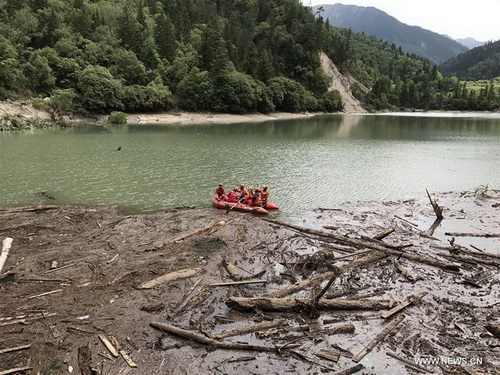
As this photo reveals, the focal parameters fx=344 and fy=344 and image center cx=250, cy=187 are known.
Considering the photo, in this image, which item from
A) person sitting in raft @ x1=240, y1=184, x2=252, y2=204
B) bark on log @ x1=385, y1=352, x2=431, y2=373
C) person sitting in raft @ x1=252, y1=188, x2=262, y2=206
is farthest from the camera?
person sitting in raft @ x1=240, y1=184, x2=252, y2=204

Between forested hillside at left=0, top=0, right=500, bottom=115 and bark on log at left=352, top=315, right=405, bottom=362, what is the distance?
76.9 meters

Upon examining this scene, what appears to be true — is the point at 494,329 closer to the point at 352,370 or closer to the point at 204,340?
the point at 352,370

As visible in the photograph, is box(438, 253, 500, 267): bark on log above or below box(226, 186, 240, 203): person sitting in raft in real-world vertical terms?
below

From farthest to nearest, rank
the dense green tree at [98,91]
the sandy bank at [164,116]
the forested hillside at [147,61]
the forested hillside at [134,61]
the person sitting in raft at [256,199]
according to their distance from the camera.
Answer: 1. the forested hillside at [134,61]
2. the forested hillside at [147,61]
3. the dense green tree at [98,91]
4. the sandy bank at [164,116]
5. the person sitting in raft at [256,199]

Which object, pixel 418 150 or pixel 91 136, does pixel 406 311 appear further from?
pixel 91 136

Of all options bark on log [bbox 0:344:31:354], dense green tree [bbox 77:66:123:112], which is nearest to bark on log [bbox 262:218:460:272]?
bark on log [bbox 0:344:31:354]

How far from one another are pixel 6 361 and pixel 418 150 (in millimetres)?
49854

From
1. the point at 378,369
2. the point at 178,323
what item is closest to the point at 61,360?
the point at 178,323

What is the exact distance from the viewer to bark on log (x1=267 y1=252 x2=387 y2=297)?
38.0 ft

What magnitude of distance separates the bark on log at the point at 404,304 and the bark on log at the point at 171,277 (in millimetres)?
6614

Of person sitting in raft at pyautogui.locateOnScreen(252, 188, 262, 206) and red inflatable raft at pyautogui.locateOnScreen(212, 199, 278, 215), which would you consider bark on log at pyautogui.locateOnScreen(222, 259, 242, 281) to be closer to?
red inflatable raft at pyautogui.locateOnScreen(212, 199, 278, 215)

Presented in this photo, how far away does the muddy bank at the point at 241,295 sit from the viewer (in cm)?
868

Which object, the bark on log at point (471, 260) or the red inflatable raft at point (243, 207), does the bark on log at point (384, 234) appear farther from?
the red inflatable raft at point (243, 207)

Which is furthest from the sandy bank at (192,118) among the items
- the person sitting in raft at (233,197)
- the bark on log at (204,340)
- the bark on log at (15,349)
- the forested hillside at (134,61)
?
the bark on log at (204,340)
